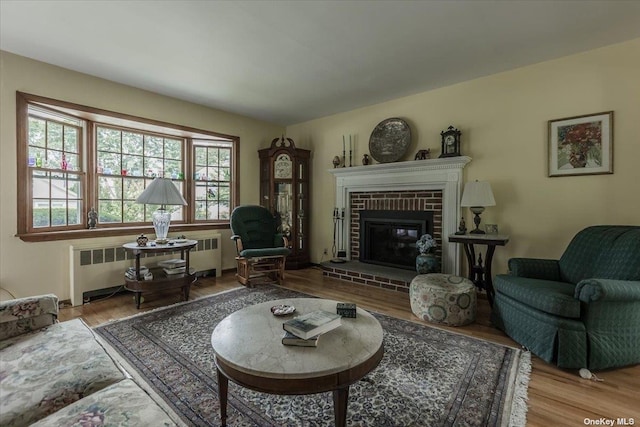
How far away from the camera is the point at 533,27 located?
2418 mm

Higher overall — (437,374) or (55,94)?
(55,94)

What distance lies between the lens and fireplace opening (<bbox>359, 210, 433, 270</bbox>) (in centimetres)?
395

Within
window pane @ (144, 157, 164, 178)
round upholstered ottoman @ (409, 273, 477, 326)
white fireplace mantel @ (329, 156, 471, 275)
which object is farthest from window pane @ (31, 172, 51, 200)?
round upholstered ottoman @ (409, 273, 477, 326)

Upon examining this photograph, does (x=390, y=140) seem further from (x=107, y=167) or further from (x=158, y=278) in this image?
(x=107, y=167)

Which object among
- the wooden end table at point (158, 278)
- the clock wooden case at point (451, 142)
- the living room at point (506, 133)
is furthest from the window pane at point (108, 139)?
the clock wooden case at point (451, 142)

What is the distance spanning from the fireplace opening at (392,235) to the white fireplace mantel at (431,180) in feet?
0.96

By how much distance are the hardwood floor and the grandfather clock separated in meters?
1.60

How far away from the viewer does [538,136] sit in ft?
10.1

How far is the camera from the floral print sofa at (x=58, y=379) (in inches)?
37.2

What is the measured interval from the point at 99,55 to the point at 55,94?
750mm

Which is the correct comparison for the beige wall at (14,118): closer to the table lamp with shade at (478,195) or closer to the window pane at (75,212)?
the window pane at (75,212)

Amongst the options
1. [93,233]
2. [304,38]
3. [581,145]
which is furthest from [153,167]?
[581,145]

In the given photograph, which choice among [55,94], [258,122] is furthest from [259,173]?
[55,94]

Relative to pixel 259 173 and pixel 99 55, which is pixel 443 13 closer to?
pixel 99 55
